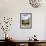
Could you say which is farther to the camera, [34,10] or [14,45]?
[34,10]

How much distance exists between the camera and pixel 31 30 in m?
5.31

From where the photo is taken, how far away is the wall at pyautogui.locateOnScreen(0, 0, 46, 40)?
5297 mm

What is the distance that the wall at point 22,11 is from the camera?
5.30 metres

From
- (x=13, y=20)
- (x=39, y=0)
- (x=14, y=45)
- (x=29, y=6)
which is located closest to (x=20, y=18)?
(x=13, y=20)

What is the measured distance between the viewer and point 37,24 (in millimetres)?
5344

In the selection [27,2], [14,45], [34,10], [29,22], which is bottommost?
[14,45]

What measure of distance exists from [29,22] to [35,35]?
587 mm

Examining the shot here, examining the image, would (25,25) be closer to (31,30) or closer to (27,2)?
(31,30)

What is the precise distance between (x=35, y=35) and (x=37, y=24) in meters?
0.46

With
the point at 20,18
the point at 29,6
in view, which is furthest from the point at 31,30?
the point at 29,6

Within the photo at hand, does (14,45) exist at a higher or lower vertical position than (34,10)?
lower

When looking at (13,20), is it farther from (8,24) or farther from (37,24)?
(37,24)

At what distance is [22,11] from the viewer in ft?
17.5

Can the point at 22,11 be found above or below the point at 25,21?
above
